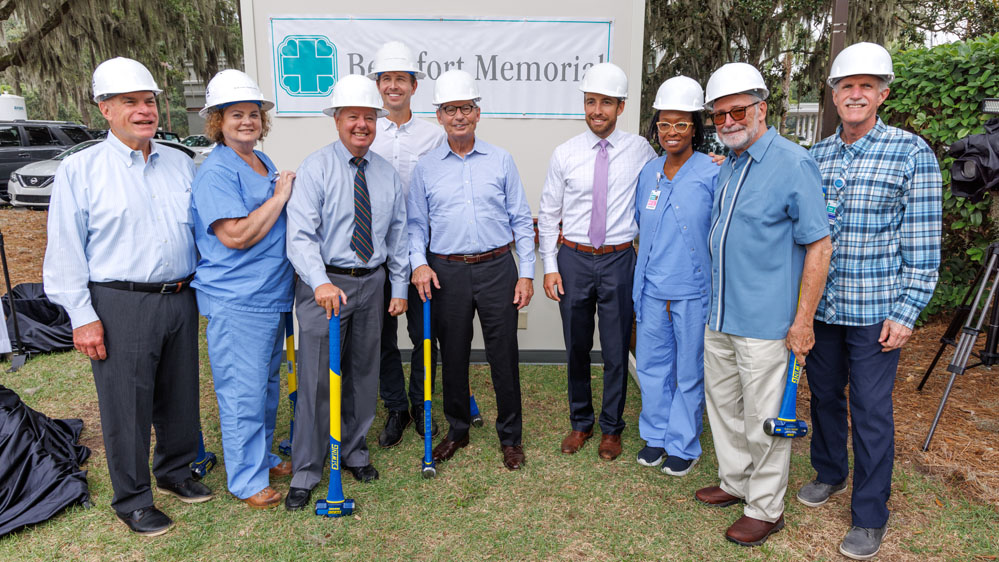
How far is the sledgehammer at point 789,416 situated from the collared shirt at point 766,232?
0.53 ft

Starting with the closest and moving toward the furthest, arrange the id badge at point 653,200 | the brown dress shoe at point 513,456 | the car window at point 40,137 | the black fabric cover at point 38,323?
1. the id badge at point 653,200
2. the brown dress shoe at point 513,456
3. the black fabric cover at point 38,323
4. the car window at point 40,137

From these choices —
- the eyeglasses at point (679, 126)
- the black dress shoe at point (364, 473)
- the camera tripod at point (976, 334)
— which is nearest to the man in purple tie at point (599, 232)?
the eyeglasses at point (679, 126)

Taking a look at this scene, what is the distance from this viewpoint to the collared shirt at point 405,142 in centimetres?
389

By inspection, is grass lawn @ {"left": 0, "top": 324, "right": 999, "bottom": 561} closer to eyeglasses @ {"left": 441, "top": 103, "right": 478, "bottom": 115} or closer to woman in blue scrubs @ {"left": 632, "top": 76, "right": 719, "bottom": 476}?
woman in blue scrubs @ {"left": 632, "top": 76, "right": 719, "bottom": 476}

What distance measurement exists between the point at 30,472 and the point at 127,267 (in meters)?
1.31

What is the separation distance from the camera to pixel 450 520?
3.16m

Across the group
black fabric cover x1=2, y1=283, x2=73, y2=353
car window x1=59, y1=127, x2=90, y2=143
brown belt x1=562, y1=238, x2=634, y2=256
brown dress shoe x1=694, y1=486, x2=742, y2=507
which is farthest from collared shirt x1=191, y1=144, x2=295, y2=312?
car window x1=59, y1=127, x2=90, y2=143

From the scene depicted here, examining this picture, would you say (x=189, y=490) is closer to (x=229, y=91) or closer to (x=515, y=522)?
(x=515, y=522)

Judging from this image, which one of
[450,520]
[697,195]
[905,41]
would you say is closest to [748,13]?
[905,41]

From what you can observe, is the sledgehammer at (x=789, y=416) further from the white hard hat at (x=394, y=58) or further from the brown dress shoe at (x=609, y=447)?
the white hard hat at (x=394, y=58)

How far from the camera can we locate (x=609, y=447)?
377cm

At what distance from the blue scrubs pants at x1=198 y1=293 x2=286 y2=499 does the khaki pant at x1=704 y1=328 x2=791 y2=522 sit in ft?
7.17

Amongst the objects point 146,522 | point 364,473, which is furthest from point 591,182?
point 146,522

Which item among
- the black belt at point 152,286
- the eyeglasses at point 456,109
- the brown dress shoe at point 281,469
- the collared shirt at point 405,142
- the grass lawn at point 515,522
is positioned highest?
the eyeglasses at point 456,109
